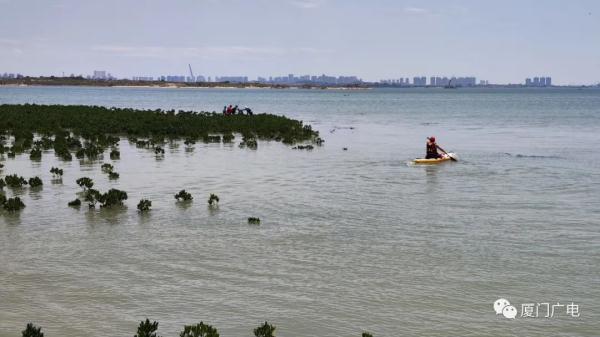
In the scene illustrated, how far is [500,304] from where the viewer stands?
1123 cm

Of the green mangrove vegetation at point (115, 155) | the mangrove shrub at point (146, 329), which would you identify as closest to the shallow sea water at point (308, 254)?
the mangrove shrub at point (146, 329)

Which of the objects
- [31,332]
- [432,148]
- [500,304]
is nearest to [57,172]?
[31,332]

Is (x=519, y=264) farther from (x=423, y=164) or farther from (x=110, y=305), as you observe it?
(x=423, y=164)

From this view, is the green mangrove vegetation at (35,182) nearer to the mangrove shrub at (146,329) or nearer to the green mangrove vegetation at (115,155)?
the green mangrove vegetation at (115,155)

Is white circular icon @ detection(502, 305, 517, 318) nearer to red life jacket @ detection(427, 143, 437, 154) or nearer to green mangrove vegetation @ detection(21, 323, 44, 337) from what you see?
green mangrove vegetation @ detection(21, 323, 44, 337)

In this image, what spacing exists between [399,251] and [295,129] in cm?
3502

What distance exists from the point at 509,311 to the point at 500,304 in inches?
11.6

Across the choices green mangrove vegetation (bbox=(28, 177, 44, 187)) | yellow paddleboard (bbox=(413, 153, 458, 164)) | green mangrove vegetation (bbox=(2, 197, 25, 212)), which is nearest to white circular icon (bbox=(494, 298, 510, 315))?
green mangrove vegetation (bbox=(2, 197, 25, 212))

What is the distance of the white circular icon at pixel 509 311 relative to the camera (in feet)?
35.5

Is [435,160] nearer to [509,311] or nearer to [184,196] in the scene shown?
[184,196]

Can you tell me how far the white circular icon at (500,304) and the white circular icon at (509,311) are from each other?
A: 0.06 meters

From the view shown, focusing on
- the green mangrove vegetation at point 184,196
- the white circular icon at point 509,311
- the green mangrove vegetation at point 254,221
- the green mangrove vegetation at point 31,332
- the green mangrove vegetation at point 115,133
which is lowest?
the white circular icon at point 509,311

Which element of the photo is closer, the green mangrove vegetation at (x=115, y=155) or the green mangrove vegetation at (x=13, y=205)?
the green mangrove vegetation at (x=13, y=205)

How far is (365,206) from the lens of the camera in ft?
66.2
